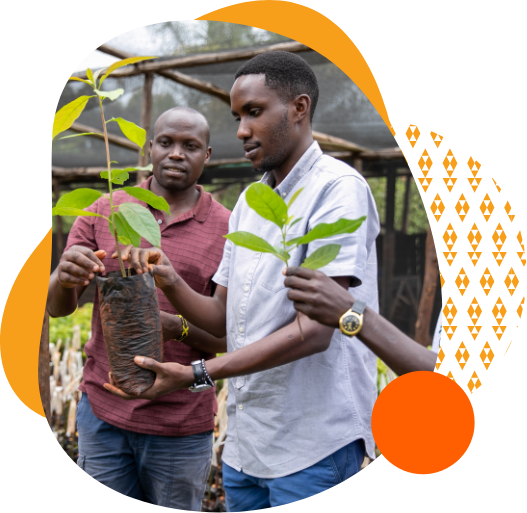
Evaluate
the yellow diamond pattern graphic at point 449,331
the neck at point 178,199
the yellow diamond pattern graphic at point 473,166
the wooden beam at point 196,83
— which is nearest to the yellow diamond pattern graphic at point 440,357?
the yellow diamond pattern graphic at point 449,331

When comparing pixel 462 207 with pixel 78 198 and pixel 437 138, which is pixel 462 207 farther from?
pixel 78 198

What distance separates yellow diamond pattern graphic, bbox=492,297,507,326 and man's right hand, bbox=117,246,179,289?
0.99 m

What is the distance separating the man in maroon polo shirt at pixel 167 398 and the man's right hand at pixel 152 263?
23cm

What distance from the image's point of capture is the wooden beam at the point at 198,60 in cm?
329

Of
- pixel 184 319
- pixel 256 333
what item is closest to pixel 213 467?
pixel 184 319

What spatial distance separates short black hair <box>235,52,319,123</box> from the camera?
1.44 m

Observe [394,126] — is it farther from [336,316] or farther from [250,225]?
[336,316]

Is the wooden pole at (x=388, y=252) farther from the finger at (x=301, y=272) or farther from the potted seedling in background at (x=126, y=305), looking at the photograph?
the finger at (x=301, y=272)

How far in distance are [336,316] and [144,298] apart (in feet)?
1.97

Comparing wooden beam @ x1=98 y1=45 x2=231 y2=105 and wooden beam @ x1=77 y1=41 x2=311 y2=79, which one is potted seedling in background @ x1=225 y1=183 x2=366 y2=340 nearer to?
wooden beam @ x1=77 y1=41 x2=311 y2=79

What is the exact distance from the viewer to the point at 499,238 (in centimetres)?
147

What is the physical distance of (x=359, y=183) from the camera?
1.37m

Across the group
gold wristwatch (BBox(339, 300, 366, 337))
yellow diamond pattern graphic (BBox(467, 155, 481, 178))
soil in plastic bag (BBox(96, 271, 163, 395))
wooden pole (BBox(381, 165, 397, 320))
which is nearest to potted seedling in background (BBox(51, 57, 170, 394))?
soil in plastic bag (BBox(96, 271, 163, 395))

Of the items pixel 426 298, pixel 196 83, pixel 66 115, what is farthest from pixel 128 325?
pixel 196 83
